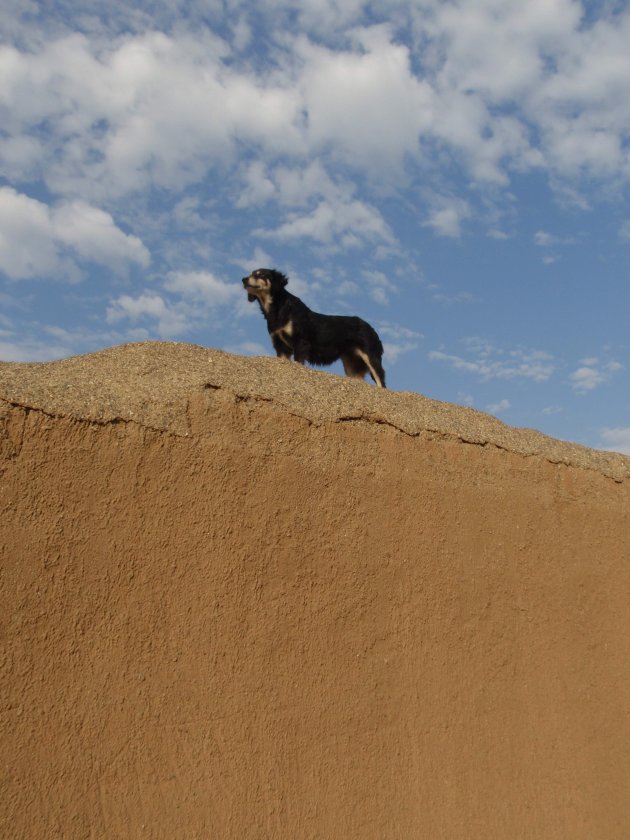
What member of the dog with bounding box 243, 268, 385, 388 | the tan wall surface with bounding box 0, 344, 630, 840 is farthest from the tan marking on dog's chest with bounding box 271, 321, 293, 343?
the tan wall surface with bounding box 0, 344, 630, 840

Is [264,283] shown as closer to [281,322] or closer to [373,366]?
[281,322]

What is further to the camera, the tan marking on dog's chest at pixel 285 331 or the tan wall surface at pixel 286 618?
the tan marking on dog's chest at pixel 285 331

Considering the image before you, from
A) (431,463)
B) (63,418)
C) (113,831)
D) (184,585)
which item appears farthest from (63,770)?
(431,463)

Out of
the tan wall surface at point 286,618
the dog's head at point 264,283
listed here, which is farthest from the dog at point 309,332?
the tan wall surface at point 286,618

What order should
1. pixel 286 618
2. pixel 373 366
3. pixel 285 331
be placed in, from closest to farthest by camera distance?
1. pixel 286 618
2. pixel 285 331
3. pixel 373 366

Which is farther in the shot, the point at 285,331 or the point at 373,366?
the point at 373,366

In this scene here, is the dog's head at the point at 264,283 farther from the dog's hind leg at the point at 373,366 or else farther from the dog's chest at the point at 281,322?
the dog's hind leg at the point at 373,366

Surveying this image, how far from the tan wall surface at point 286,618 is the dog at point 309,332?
3043 mm

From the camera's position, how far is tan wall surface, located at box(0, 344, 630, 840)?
3881 mm

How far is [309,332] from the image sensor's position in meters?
9.02

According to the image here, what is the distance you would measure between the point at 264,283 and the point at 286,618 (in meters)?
5.16

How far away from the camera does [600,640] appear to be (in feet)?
19.6

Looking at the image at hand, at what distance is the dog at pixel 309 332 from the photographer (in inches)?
351

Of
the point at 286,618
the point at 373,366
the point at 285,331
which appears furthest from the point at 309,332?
the point at 286,618
